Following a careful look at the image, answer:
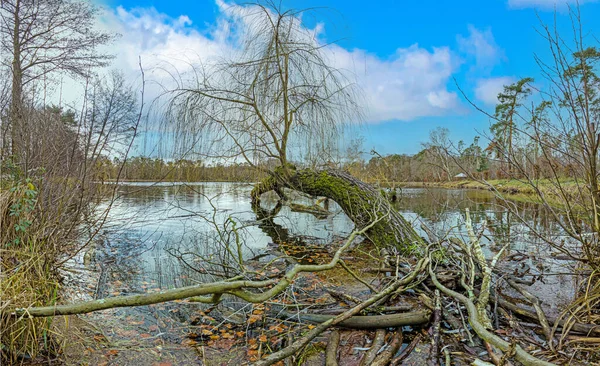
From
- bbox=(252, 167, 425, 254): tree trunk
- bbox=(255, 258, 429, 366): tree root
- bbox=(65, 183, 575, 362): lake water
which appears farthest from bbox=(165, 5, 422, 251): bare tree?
bbox=(255, 258, 429, 366): tree root

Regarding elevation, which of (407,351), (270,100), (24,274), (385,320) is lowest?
(407,351)

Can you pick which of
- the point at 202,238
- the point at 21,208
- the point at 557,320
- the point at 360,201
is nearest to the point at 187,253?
the point at 21,208

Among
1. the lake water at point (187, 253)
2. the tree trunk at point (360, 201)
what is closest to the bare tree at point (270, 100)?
the tree trunk at point (360, 201)

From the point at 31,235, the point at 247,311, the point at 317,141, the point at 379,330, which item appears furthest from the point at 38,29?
the point at 379,330

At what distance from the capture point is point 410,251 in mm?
4875

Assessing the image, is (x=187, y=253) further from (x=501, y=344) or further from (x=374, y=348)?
(x=501, y=344)

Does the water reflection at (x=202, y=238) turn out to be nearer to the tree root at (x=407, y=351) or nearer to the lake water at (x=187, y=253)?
the lake water at (x=187, y=253)

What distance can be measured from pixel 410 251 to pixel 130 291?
3794 millimetres

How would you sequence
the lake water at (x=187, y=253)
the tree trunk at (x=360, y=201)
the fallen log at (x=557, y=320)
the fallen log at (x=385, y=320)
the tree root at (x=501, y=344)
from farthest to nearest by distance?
the tree trunk at (x=360, y=201), the lake water at (x=187, y=253), the fallen log at (x=385, y=320), the fallen log at (x=557, y=320), the tree root at (x=501, y=344)

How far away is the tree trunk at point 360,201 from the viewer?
208 inches

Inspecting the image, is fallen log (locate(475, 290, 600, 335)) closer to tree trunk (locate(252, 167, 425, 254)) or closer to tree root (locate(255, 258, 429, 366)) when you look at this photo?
tree root (locate(255, 258, 429, 366))

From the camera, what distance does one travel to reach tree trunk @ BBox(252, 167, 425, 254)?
5273 millimetres

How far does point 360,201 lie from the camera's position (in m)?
6.31

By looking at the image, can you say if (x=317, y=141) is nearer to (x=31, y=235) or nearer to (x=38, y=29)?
(x=31, y=235)
